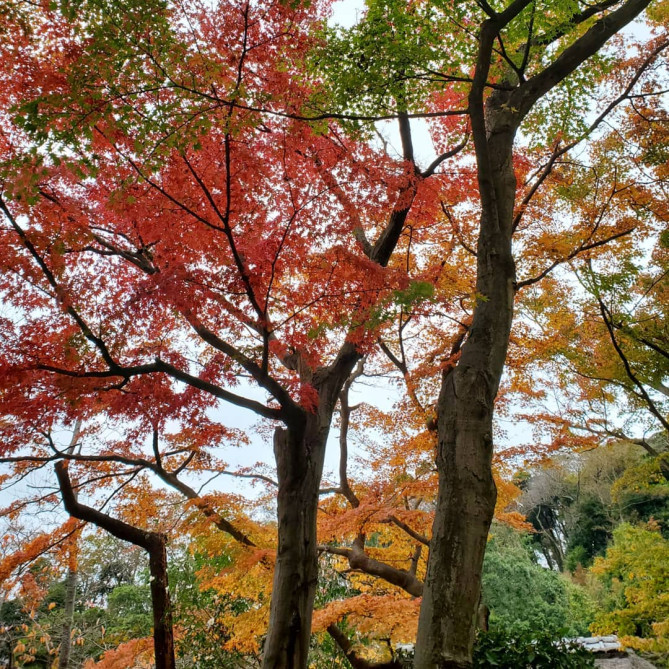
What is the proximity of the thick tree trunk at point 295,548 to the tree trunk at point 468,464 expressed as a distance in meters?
2.32

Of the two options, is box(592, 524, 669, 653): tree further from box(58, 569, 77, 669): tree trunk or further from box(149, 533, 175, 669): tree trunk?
box(58, 569, 77, 669): tree trunk

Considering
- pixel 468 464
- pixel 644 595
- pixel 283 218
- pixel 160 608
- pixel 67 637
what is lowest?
pixel 67 637

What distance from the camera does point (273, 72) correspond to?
5062 mm

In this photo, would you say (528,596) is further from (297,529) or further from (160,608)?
(297,529)

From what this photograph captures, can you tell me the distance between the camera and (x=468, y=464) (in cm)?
291

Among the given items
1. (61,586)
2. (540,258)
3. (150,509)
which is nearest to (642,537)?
(540,258)

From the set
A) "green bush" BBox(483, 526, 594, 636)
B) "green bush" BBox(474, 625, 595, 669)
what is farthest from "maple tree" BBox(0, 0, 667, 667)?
"green bush" BBox(483, 526, 594, 636)

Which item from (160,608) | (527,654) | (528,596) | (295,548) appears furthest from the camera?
(528,596)

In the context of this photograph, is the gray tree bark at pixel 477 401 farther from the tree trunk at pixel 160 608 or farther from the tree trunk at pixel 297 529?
the tree trunk at pixel 160 608

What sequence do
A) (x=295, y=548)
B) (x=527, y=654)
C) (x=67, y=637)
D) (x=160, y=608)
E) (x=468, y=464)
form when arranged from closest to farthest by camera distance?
(x=468, y=464), (x=295, y=548), (x=527, y=654), (x=160, y=608), (x=67, y=637)

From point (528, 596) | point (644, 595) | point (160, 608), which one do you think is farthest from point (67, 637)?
point (528, 596)

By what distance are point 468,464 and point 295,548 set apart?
2.66 m

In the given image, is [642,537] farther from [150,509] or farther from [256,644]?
[150,509]

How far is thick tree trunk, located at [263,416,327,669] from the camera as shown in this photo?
4477 millimetres
